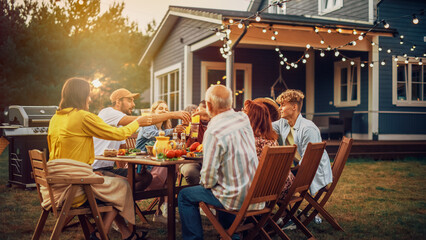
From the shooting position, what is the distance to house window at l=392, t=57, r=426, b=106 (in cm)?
1286

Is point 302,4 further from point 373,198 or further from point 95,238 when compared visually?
point 95,238

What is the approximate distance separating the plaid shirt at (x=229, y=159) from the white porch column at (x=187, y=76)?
30.7ft

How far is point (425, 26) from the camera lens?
13531 millimetres

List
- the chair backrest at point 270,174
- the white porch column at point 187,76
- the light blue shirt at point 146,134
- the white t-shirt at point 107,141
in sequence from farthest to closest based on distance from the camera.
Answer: the white porch column at point 187,76, the light blue shirt at point 146,134, the white t-shirt at point 107,141, the chair backrest at point 270,174

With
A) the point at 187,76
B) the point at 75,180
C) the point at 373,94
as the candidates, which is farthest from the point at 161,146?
the point at 373,94

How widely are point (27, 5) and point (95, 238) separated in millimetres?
18911

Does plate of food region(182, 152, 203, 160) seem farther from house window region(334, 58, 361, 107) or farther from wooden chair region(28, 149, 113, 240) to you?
house window region(334, 58, 361, 107)

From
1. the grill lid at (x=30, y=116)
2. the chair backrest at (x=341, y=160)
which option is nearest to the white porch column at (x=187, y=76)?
the grill lid at (x=30, y=116)

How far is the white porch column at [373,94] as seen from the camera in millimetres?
12164

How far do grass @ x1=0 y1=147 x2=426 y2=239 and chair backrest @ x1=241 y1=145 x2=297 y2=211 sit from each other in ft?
3.80

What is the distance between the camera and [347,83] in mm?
13367

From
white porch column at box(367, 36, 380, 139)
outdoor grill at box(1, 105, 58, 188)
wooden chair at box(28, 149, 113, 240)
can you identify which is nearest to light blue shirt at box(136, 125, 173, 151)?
wooden chair at box(28, 149, 113, 240)

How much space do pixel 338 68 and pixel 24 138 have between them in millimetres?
10170

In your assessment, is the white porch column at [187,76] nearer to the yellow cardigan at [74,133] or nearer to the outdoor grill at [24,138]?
the outdoor grill at [24,138]
